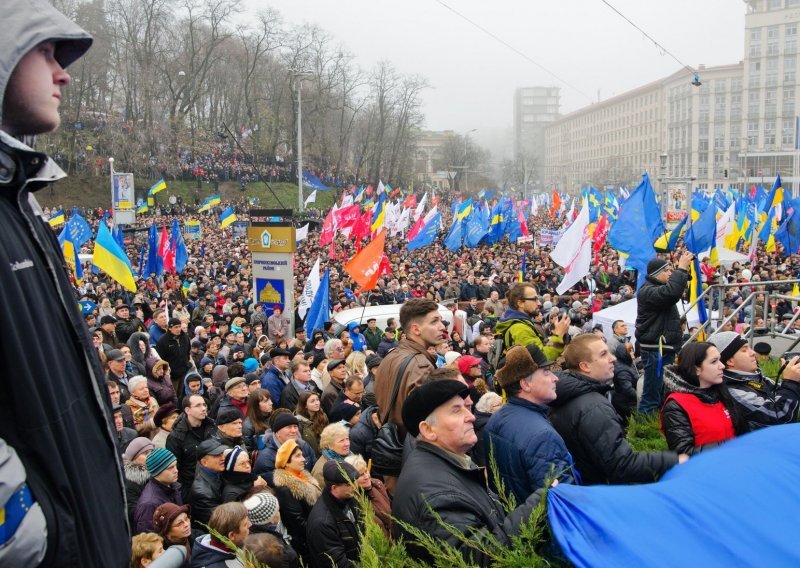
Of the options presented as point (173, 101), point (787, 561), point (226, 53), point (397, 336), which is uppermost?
point (226, 53)

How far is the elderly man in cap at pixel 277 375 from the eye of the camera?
329 inches

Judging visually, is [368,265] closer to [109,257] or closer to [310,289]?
[310,289]

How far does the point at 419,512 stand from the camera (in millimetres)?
2770

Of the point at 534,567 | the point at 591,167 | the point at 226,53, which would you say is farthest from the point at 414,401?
the point at 591,167

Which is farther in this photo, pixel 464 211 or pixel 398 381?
pixel 464 211

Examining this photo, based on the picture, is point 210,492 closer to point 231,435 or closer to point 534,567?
point 231,435

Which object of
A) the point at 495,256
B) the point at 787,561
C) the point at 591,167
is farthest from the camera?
the point at 591,167

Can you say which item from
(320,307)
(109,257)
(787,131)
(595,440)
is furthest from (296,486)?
(787,131)

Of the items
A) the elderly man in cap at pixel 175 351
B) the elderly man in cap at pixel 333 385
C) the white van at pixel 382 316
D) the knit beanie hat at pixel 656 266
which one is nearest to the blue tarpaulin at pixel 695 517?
the knit beanie hat at pixel 656 266

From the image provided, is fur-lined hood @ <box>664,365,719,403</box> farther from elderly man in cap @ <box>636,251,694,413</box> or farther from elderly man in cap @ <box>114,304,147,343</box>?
elderly man in cap @ <box>114,304,147,343</box>

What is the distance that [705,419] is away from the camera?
437cm

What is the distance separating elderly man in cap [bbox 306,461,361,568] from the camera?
12.9ft

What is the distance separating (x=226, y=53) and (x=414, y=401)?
6220cm

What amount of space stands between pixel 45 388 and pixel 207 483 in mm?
3927
